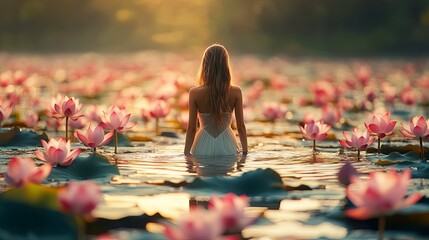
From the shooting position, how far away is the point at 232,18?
5328cm

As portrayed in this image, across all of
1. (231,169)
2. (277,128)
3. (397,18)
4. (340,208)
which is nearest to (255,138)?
(277,128)

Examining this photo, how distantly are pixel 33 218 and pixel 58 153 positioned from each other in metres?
1.48

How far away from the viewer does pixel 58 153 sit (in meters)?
4.83

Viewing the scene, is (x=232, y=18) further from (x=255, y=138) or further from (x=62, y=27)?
(x=255, y=138)

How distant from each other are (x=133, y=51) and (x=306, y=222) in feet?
182

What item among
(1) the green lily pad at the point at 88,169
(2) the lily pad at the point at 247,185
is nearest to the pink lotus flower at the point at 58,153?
(1) the green lily pad at the point at 88,169

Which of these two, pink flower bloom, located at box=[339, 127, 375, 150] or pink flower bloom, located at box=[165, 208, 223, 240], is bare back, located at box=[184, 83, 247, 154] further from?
pink flower bloom, located at box=[165, 208, 223, 240]

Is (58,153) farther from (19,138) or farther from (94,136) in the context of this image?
(19,138)

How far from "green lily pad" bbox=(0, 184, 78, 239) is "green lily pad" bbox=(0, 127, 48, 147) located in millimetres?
3469

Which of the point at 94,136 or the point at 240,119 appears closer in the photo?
the point at 94,136

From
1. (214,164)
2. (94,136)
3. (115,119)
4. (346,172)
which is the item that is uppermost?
(115,119)

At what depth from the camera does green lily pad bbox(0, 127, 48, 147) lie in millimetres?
6859

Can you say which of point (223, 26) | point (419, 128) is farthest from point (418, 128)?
point (223, 26)

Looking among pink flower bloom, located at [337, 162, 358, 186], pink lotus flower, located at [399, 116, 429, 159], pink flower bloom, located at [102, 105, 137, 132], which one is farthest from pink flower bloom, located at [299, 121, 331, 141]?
pink flower bloom, located at [337, 162, 358, 186]
